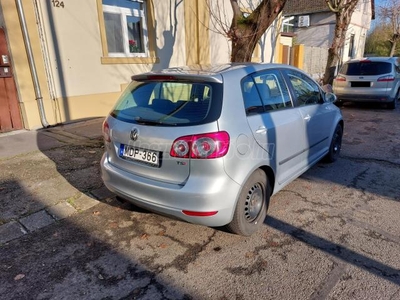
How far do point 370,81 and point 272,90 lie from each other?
757cm

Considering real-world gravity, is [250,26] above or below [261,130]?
above

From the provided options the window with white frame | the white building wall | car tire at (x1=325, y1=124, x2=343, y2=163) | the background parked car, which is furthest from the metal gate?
the background parked car

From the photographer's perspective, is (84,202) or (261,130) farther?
(84,202)

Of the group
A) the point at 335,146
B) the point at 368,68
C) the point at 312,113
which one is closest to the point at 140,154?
the point at 312,113

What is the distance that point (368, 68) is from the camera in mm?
9391

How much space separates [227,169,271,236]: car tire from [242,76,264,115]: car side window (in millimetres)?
609

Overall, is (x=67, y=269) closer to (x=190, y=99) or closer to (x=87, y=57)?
(x=190, y=99)

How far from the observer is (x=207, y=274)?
243cm

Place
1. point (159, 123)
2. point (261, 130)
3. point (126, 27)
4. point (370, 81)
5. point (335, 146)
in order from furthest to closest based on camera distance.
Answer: point (370, 81) < point (126, 27) < point (335, 146) < point (261, 130) < point (159, 123)

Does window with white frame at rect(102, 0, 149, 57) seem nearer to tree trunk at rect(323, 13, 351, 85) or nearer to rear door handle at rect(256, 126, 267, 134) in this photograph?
rear door handle at rect(256, 126, 267, 134)

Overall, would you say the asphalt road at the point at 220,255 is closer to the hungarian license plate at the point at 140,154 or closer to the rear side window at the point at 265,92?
the hungarian license plate at the point at 140,154

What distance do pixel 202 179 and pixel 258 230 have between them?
102 cm

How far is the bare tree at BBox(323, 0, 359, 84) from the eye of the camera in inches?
424

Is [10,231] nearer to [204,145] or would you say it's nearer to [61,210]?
[61,210]
